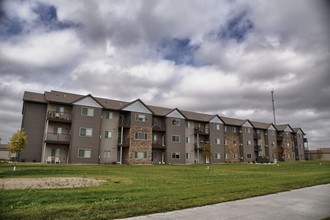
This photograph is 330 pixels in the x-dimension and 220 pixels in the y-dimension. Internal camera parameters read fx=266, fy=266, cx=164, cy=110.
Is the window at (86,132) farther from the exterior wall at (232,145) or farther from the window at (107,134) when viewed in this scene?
the exterior wall at (232,145)

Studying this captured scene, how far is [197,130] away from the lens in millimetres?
52281

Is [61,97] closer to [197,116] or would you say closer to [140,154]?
[140,154]

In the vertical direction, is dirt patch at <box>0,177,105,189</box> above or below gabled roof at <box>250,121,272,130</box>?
below

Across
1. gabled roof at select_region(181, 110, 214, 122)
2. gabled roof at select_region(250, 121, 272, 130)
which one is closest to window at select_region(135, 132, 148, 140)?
gabled roof at select_region(181, 110, 214, 122)

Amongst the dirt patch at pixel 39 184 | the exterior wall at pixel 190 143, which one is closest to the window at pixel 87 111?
the exterior wall at pixel 190 143

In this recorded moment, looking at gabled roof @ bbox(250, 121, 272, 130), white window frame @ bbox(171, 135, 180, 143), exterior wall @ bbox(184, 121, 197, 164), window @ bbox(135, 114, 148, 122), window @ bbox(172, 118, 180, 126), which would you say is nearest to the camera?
window @ bbox(135, 114, 148, 122)

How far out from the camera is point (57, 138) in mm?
36031

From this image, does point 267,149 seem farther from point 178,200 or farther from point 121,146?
point 178,200

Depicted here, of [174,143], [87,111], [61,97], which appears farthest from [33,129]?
[174,143]

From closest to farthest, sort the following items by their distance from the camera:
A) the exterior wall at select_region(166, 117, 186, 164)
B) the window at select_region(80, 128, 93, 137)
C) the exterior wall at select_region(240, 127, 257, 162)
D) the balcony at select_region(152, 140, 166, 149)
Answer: the window at select_region(80, 128, 93, 137)
the balcony at select_region(152, 140, 166, 149)
the exterior wall at select_region(166, 117, 186, 164)
the exterior wall at select_region(240, 127, 257, 162)

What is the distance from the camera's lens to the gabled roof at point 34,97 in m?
35.5

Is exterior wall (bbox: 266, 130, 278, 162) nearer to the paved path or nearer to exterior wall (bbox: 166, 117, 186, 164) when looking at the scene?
exterior wall (bbox: 166, 117, 186, 164)

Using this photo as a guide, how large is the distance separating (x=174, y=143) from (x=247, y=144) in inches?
838

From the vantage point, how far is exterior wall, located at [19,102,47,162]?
115ft
